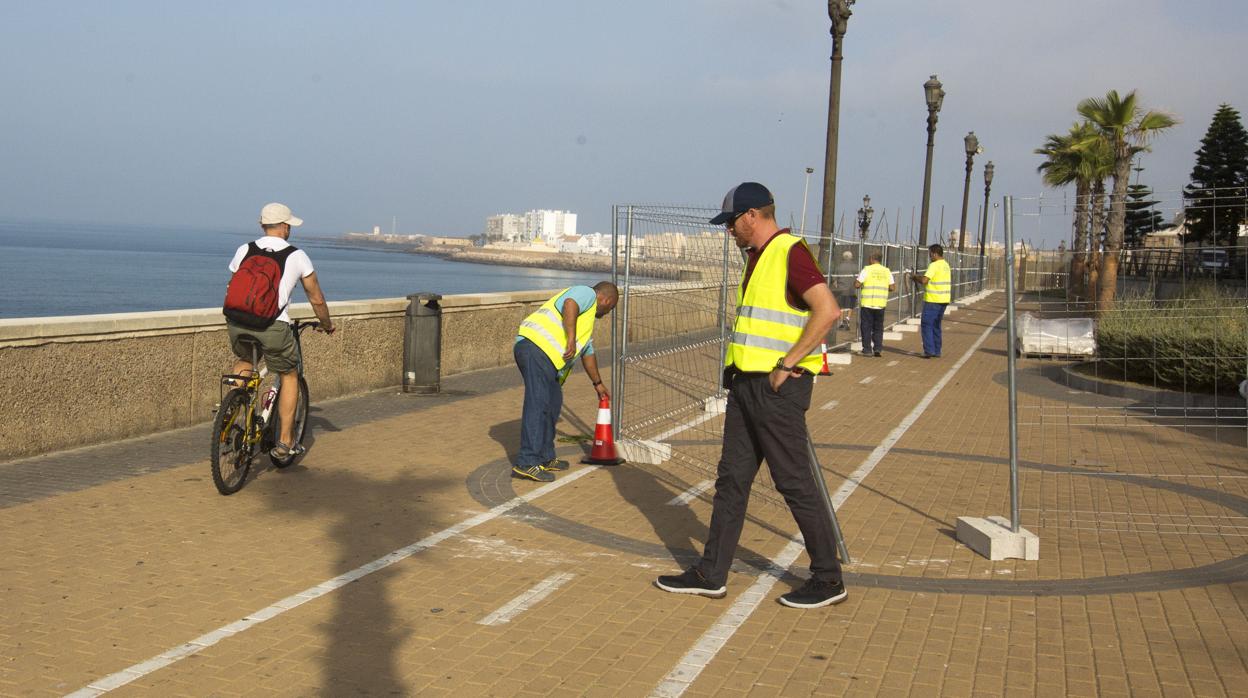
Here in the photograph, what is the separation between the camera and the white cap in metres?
9.05

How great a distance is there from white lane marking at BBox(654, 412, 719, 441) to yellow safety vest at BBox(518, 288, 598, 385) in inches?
99.2

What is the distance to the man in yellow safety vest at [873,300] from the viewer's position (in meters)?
21.3

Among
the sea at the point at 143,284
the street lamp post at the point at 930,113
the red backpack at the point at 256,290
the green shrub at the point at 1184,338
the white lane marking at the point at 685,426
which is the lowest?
the sea at the point at 143,284

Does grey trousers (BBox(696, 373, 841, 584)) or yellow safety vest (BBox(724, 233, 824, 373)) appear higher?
yellow safety vest (BBox(724, 233, 824, 373))

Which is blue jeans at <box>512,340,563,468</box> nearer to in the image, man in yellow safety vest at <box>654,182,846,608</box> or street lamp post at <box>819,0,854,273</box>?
man in yellow safety vest at <box>654,182,846,608</box>

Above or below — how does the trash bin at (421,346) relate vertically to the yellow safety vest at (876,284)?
below

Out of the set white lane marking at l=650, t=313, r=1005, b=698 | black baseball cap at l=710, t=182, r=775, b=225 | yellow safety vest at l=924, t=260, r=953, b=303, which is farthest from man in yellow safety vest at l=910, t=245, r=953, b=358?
black baseball cap at l=710, t=182, r=775, b=225

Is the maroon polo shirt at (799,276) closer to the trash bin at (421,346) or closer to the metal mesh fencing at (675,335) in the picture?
the metal mesh fencing at (675,335)

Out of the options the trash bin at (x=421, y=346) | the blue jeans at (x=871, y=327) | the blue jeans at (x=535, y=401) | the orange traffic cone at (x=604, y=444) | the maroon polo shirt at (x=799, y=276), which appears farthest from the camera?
the blue jeans at (x=871, y=327)

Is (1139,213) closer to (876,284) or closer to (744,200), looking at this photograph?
(744,200)

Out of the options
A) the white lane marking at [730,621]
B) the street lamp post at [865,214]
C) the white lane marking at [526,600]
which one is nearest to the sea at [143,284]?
the street lamp post at [865,214]

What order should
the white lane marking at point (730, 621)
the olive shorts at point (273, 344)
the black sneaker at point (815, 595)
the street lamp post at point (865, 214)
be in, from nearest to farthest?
the white lane marking at point (730, 621) < the black sneaker at point (815, 595) < the olive shorts at point (273, 344) < the street lamp post at point (865, 214)

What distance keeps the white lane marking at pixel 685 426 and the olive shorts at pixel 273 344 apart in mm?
3880

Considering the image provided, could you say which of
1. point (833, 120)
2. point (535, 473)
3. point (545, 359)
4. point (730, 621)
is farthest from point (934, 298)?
point (730, 621)
